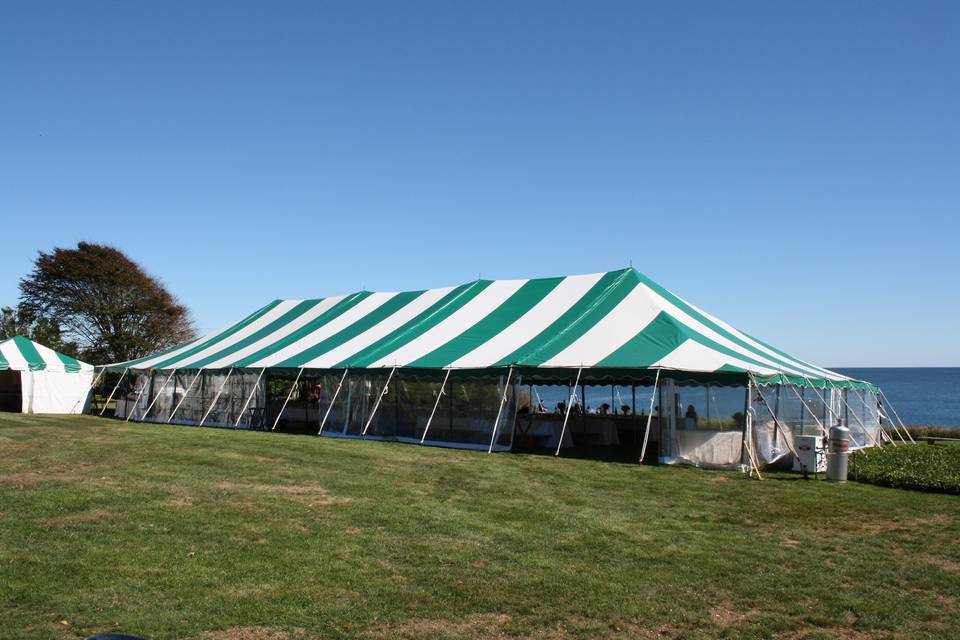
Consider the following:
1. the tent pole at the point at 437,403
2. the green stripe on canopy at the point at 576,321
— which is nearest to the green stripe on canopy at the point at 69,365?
the tent pole at the point at 437,403

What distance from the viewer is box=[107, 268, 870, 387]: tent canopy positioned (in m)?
11.9

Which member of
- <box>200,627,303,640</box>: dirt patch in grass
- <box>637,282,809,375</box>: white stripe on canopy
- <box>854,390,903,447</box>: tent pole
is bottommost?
<box>200,627,303,640</box>: dirt patch in grass

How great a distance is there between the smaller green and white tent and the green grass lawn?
1134 cm

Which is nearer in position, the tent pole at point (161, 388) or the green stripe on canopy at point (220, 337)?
the tent pole at point (161, 388)

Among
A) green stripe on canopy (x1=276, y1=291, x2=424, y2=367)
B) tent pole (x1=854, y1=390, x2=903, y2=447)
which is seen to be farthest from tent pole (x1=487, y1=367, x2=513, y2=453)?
tent pole (x1=854, y1=390, x2=903, y2=447)

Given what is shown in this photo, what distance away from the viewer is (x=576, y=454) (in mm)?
12438

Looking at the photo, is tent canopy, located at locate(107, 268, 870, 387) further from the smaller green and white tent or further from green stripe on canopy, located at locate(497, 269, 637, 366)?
the smaller green and white tent

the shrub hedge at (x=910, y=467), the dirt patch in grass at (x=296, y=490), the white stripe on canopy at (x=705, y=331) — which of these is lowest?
the dirt patch in grass at (x=296, y=490)

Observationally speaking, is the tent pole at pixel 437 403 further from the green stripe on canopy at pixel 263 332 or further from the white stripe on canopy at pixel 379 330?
the green stripe on canopy at pixel 263 332

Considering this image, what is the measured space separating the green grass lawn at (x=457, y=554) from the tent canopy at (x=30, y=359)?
11.2 m

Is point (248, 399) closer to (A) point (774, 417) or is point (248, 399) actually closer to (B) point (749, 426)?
(B) point (749, 426)

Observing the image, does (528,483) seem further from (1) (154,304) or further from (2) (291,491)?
(1) (154,304)

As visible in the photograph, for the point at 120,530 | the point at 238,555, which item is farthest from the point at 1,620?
the point at 120,530

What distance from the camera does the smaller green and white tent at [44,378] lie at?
1952cm
